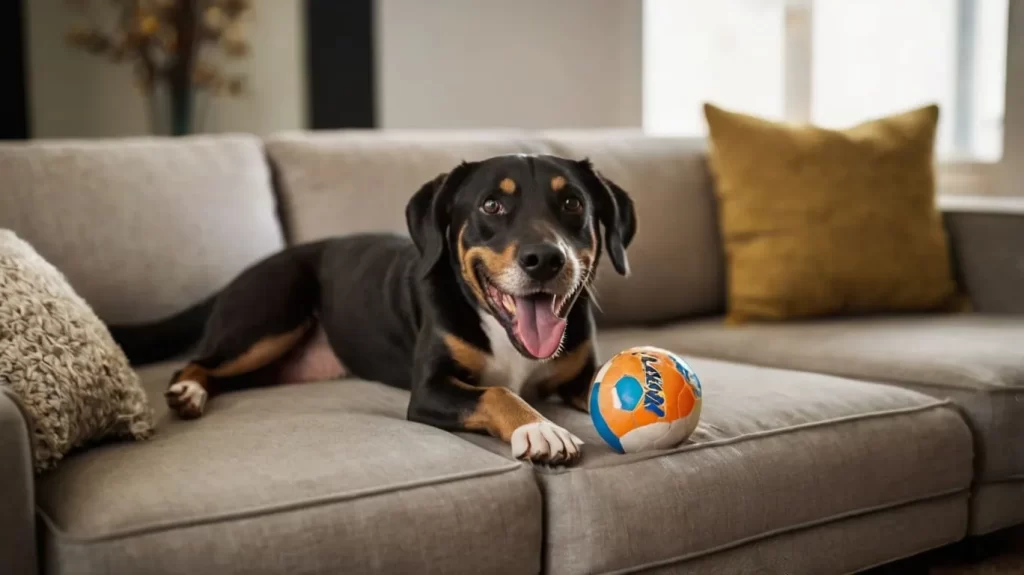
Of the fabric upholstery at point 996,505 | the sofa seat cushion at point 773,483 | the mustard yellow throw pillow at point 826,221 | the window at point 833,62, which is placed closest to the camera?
the sofa seat cushion at point 773,483

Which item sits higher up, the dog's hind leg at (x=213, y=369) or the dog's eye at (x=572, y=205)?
the dog's eye at (x=572, y=205)

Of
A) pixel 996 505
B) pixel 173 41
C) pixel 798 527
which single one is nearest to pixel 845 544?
pixel 798 527

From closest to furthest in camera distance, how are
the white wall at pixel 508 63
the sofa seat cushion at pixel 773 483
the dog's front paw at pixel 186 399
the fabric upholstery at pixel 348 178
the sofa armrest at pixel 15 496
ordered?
the sofa armrest at pixel 15 496, the sofa seat cushion at pixel 773 483, the dog's front paw at pixel 186 399, the fabric upholstery at pixel 348 178, the white wall at pixel 508 63

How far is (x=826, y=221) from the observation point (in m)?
2.91

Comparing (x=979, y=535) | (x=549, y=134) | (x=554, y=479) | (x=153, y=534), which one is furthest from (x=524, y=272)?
(x=549, y=134)

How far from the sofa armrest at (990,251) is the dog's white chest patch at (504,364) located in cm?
150

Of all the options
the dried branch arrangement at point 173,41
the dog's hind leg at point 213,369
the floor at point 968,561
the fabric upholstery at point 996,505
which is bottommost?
the floor at point 968,561

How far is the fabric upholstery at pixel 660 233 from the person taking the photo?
2.94 m

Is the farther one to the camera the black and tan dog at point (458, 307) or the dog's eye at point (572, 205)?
the dog's eye at point (572, 205)

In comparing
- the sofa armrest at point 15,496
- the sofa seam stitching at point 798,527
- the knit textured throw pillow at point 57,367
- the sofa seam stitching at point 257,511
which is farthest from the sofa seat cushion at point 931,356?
the sofa armrest at point 15,496

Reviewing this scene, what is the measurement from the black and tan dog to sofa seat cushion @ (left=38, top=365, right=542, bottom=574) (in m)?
0.13

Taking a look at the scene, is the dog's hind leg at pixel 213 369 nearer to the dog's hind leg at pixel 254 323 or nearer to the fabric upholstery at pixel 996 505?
the dog's hind leg at pixel 254 323

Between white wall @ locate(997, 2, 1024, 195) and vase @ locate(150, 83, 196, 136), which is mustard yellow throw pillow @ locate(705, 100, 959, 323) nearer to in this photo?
white wall @ locate(997, 2, 1024, 195)

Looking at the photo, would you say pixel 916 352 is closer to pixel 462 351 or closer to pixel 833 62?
pixel 462 351
